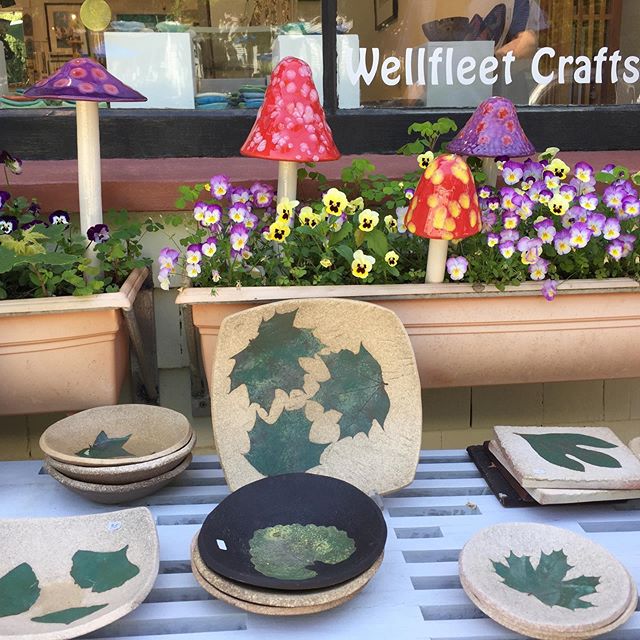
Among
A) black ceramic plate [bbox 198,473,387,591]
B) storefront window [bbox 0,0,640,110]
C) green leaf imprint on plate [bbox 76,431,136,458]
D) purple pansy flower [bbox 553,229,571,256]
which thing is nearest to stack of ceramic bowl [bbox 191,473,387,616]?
black ceramic plate [bbox 198,473,387,591]

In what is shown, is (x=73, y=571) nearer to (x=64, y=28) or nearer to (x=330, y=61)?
(x=330, y=61)

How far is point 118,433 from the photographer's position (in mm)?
1269

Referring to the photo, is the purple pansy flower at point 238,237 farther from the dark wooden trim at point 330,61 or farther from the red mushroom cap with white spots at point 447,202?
the dark wooden trim at point 330,61

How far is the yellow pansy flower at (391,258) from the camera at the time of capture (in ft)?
4.18

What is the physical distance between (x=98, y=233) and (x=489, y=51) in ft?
3.71

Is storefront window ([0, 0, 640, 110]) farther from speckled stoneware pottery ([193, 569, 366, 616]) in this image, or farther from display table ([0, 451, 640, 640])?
speckled stoneware pottery ([193, 569, 366, 616])

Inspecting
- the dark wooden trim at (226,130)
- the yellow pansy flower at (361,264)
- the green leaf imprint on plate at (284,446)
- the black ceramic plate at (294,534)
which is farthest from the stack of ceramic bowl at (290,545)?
the dark wooden trim at (226,130)

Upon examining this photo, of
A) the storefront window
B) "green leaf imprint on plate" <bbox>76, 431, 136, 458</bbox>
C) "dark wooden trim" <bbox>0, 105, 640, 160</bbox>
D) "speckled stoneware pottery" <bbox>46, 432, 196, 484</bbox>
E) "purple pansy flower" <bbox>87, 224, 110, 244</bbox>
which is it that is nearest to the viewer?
"speckled stoneware pottery" <bbox>46, 432, 196, 484</bbox>

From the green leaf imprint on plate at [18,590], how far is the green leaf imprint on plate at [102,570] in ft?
0.17

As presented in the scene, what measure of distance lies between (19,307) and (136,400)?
17.8 inches

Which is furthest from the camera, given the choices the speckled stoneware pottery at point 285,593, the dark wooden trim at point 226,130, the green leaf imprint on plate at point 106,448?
the dark wooden trim at point 226,130

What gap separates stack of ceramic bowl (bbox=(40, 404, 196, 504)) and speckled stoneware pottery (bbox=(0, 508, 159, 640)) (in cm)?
6

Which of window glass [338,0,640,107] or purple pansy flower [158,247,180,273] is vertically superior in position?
window glass [338,0,640,107]

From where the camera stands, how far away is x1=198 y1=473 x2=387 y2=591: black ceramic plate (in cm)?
92
